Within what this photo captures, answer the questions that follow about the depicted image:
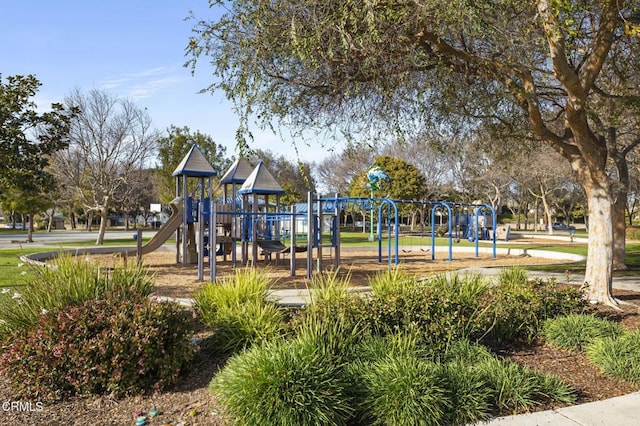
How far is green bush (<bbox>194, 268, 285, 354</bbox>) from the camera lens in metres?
5.57

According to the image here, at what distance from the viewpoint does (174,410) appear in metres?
4.44

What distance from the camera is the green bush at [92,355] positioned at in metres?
4.70

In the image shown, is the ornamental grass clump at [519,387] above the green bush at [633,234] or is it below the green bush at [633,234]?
below

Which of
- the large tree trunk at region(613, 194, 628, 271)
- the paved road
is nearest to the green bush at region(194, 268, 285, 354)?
the large tree trunk at region(613, 194, 628, 271)

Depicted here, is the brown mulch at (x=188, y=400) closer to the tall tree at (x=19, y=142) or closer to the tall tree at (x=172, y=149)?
the tall tree at (x=19, y=142)

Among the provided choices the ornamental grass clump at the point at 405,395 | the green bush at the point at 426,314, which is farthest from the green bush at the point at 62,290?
the ornamental grass clump at the point at 405,395

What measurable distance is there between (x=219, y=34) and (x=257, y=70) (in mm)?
943

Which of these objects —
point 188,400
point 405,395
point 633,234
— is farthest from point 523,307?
point 633,234

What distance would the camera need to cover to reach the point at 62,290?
551 cm

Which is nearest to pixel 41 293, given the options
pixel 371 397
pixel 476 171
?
pixel 371 397

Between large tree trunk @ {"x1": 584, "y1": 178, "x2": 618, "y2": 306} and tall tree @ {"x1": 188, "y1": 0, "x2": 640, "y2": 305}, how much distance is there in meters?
0.02

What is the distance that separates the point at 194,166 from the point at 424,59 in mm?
9440

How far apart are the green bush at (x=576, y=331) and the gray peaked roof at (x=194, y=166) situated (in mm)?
12101

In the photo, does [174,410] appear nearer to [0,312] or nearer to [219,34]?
[0,312]
